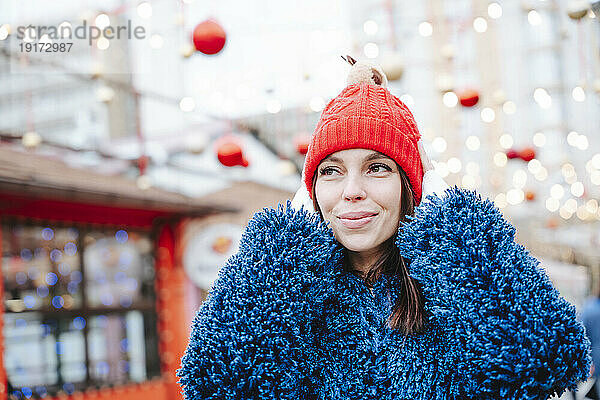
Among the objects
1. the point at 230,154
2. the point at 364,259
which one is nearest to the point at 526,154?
the point at 230,154

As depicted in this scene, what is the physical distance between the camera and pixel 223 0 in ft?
17.6

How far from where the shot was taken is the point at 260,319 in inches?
55.9

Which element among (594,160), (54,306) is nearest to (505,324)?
(54,306)

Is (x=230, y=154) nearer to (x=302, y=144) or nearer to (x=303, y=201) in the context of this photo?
(x=302, y=144)

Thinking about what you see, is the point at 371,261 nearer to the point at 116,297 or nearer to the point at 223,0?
the point at 223,0

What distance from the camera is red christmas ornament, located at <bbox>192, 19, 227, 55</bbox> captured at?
367 cm

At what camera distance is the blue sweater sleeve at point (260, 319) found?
4.54 ft

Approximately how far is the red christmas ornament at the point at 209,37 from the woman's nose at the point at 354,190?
2288 mm

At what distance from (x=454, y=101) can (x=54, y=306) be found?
4.36 m

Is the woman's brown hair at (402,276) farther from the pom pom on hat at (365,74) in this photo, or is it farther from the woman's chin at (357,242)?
the pom pom on hat at (365,74)

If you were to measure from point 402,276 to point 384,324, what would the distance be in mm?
119

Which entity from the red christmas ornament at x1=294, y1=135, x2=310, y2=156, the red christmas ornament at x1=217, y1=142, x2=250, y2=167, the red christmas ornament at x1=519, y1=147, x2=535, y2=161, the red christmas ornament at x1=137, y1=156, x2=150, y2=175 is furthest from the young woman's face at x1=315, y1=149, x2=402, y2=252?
the red christmas ornament at x1=137, y1=156, x2=150, y2=175

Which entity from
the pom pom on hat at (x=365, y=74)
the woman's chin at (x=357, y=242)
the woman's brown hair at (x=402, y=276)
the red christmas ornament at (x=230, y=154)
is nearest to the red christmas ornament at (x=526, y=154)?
the red christmas ornament at (x=230, y=154)

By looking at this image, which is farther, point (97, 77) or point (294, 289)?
point (97, 77)
